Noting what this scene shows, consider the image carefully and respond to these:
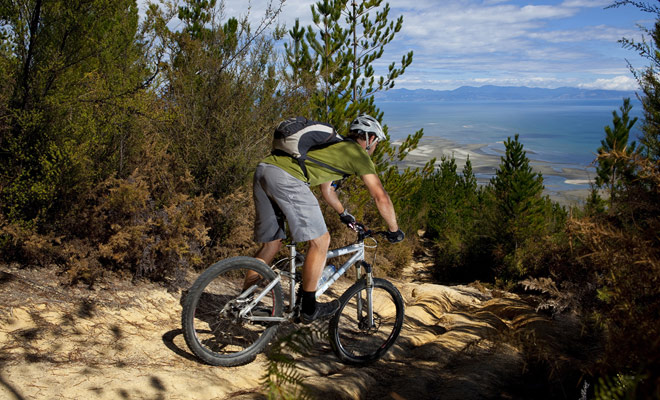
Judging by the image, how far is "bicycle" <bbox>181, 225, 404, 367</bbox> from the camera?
3535 mm

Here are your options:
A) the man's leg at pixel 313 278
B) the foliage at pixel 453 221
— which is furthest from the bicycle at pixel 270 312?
the foliage at pixel 453 221

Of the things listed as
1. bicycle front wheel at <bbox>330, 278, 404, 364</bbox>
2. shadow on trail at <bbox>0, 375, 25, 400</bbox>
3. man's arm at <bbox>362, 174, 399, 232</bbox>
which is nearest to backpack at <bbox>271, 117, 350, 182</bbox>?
man's arm at <bbox>362, 174, 399, 232</bbox>

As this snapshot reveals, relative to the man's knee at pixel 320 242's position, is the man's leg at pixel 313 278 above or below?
below

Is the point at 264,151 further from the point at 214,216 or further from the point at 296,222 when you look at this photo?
the point at 296,222

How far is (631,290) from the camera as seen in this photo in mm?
2451

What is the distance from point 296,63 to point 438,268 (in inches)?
288

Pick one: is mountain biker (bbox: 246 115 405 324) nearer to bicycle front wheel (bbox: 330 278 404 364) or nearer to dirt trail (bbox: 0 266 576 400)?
bicycle front wheel (bbox: 330 278 404 364)

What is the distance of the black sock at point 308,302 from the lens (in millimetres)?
3787

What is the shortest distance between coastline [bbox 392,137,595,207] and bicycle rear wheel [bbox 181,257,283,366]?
3881 centimetres

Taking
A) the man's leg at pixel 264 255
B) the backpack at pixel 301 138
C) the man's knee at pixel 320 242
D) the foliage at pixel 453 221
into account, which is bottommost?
the foliage at pixel 453 221

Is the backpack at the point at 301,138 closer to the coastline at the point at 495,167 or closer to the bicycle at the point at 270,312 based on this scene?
the bicycle at the point at 270,312

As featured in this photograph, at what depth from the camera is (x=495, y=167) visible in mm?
65250

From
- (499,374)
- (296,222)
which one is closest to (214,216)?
(296,222)

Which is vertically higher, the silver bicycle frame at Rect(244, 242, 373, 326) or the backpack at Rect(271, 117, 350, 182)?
the backpack at Rect(271, 117, 350, 182)
